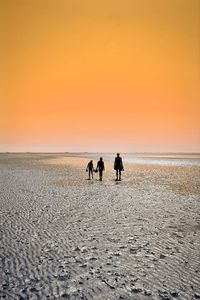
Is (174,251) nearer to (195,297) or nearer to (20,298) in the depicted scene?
(195,297)

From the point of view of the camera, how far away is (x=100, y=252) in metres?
8.55

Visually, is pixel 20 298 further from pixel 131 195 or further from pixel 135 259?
pixel 131 195

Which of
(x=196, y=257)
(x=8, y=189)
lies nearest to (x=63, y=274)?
(x=196, y=257)

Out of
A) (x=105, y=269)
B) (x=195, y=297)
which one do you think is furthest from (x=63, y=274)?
(x=195, y=297)

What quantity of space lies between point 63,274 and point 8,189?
16271 millimetres

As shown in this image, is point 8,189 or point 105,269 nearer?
point 105,269

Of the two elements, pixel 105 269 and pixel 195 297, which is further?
pixel 105 269

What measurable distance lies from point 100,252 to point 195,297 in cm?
330

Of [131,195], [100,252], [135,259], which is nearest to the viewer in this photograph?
[135,259]

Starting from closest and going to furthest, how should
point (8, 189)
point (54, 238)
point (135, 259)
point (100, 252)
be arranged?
point (135, 259), point (100, 252), point (54, 238), point (8, 189)

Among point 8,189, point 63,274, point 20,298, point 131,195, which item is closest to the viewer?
point 20,298

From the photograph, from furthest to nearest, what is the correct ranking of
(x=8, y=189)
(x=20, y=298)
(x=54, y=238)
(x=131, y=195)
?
(x=8, y=189)
(x=131, y=195)
(x=54, y=238)
(x=20, y=298)

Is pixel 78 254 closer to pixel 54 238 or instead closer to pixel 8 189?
pixel 54 238

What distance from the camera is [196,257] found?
8109mm
